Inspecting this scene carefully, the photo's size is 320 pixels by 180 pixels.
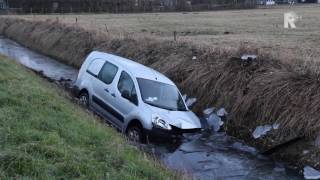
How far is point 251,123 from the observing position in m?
13.5

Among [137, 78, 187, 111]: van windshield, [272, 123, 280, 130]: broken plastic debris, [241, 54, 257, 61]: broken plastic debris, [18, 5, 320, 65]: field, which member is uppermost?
[241, 54, 257, 61]: broken plastic debris

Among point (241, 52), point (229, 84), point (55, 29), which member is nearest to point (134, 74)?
point (229, 84)

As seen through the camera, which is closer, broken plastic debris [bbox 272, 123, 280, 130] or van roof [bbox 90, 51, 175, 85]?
broken plastic debris [bbox 272, 123, 280, 130]

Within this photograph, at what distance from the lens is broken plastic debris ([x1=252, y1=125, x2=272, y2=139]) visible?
1284 cm

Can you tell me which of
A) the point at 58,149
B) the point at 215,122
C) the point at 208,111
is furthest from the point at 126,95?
the point at 58,149

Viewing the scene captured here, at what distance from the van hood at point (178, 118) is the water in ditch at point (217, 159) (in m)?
0.48

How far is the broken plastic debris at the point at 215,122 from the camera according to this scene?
559 inches

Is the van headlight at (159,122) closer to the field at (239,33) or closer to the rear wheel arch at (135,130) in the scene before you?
the rear wheel arch at (135,130)

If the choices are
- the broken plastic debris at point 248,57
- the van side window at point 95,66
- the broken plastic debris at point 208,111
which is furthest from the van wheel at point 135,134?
the broken plastic debris at point 248,57

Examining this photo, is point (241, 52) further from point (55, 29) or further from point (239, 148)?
point (55, 29)

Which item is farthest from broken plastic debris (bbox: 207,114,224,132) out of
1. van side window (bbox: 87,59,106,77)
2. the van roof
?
van side window (bbox: 87,59,106,77)

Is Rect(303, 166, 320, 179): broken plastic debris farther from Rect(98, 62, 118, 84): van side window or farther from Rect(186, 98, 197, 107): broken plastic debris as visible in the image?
Rect(186, 98, 197, 107): broken plastic debris

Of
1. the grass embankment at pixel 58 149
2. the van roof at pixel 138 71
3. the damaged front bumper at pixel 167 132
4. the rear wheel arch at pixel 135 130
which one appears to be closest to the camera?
the grass embankment at pixel 58 149

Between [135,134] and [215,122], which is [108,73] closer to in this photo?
[135,134]
